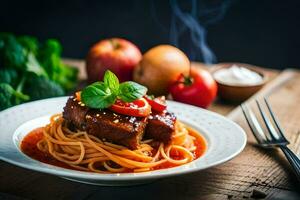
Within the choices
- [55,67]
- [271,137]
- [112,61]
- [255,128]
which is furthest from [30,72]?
[271,137]

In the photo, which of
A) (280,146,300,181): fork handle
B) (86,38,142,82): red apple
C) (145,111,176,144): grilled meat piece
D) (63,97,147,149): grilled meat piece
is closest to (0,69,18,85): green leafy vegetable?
(86,38,142,82): red apple

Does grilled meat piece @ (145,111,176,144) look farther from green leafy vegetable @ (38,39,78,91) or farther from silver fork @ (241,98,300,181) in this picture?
green leafy vegetable @ (38,39,78,91)

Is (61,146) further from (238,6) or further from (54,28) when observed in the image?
(54,28)

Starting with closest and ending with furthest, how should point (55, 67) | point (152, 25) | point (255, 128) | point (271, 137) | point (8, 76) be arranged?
point (271, 137) → point (255, 128) → point (8, 76) → point (55, 67) → point (152, 25)

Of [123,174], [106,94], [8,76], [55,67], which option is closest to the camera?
[123,174]

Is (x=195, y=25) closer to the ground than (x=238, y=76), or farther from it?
closer to the ground

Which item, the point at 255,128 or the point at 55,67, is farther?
the point at 55,67

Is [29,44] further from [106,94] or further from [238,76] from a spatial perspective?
[106,94]

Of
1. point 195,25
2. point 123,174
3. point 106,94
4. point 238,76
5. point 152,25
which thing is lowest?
point 152,25
